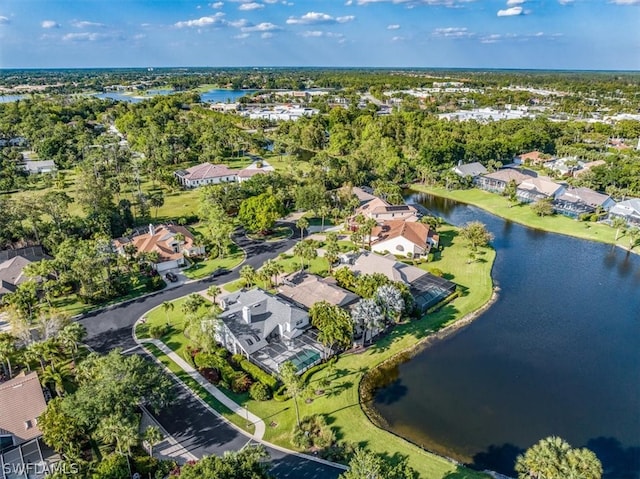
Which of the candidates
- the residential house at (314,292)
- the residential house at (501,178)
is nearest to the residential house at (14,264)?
the residential house at (314,292)

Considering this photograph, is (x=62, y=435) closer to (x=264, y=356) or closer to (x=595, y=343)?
(x=264, y=356)

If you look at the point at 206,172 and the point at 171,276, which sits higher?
the point at 206,172

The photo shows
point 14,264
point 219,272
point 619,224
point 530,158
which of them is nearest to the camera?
point 14,264

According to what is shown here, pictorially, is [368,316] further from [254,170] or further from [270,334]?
[254,170]

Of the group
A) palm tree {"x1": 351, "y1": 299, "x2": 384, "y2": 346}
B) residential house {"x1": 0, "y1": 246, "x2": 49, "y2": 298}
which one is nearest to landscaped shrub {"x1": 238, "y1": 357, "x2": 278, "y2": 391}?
palm tree {"x1": 351, "y1": 299, "x2": 384, "y2": 346}

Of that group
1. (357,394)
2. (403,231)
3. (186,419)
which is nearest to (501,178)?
(403,231)

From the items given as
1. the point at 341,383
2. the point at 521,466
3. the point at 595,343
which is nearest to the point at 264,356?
the point at 341,383
